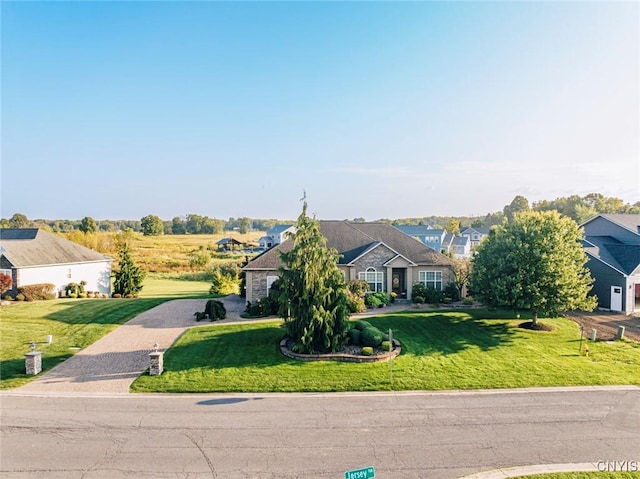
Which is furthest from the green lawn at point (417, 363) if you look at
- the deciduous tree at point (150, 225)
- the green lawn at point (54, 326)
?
the deciduous tree at point (150, 225)

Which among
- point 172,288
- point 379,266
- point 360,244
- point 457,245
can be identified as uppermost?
point 360,244

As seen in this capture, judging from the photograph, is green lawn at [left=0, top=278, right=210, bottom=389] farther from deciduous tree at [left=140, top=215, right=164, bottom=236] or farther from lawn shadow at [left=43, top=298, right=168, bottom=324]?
deciduous tree at [left=140, top=215, right=164, bottom=236]

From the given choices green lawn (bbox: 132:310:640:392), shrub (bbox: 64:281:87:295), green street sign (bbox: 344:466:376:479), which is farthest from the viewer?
shrub (bbox: 64:281:87:295)

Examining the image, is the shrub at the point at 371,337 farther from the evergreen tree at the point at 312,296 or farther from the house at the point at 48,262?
the house at the point at 48,262

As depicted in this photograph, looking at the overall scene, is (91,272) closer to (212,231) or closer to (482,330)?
(482,330)

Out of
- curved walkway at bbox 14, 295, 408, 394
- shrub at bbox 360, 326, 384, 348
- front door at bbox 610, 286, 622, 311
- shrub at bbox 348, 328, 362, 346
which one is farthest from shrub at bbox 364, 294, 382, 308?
front door at bbox 610, 286, 622, 311

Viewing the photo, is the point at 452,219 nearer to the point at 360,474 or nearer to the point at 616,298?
the point at 616,298

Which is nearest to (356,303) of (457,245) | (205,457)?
(205,457)
